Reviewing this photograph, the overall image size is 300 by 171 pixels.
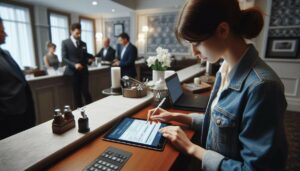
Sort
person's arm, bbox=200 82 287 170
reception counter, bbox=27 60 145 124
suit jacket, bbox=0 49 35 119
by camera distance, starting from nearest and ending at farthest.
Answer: person's arm, bbox=200 82 287 170 < suit jacket, bbox=0 49 35 119 < reception counter, bbox=27 60 145 124

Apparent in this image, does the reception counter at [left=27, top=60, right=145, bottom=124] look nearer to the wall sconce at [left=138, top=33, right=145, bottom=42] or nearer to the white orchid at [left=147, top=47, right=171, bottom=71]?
the white orchid at [left=147, top=47, right=171, bottom=71]

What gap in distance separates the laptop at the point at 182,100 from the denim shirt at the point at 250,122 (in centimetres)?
62

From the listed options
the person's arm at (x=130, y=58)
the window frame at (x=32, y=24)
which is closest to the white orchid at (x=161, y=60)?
the person's arm at (x=130, y=58)

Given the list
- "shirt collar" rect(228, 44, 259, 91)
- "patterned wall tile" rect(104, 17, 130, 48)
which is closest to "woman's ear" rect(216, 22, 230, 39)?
"shirt collar" rect(228, 44, 259, 91)

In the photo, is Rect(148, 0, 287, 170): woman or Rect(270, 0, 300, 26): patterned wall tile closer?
Rect(148, 0, 287, 170): woman

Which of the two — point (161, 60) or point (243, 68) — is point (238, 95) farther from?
point (161, 60)

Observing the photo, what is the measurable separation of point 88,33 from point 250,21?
8.94 meters

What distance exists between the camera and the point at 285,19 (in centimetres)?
388

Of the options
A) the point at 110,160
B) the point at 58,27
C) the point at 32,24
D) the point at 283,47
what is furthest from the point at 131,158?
the point at 58,27

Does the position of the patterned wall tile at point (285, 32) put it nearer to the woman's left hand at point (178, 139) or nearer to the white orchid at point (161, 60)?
the white orchid at point (161, 60)

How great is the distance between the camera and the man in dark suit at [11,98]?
152 cm

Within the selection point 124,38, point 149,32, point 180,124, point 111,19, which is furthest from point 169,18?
point 180,124

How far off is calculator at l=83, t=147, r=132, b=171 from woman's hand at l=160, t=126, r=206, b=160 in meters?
0.20

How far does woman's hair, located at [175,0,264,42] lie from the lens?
63 cm
